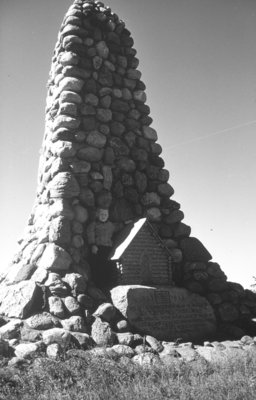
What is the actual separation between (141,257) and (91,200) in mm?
1533

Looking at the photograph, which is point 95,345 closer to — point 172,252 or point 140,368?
point 140,368

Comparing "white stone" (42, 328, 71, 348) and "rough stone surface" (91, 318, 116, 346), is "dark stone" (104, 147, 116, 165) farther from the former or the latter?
"white stone" (42, 328, 71, 348)

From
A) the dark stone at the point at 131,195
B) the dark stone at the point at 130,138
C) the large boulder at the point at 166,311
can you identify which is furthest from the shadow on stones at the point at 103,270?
the dark stone at the point at 130,138

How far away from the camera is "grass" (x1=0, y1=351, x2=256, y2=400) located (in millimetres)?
3441

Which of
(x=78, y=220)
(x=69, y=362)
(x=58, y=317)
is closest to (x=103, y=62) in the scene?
(x=78, y=220)

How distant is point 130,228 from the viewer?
23.5ft

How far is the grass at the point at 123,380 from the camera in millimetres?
3441

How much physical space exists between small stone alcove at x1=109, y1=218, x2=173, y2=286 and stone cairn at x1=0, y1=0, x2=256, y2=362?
35cm

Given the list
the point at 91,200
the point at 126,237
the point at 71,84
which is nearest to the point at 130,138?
the point at 71,84

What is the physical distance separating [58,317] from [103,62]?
5966mm

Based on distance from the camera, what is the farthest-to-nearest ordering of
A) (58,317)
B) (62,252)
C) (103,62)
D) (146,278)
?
(103,62) < (146,278) < (62,252) < (58,317)

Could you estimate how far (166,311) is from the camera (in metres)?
6.32

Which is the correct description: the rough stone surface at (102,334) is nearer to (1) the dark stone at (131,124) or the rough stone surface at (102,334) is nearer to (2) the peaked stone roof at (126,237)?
(2) the peaked stone roof at (126,237)

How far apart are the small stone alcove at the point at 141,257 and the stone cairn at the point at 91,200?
35cm
